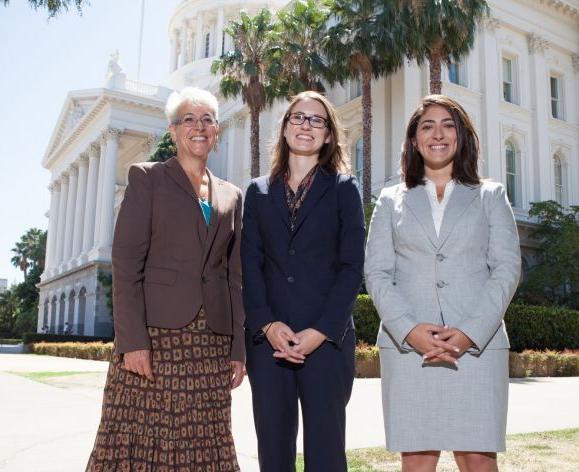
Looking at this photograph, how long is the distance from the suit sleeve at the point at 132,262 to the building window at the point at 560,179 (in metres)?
28.3

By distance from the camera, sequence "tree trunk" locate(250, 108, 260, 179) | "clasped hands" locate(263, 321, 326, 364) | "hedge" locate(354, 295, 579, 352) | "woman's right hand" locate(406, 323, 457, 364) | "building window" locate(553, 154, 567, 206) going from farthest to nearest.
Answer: "building window" locate(553, 154, 567, 206) → "tree trunk" locate(250, 108, 260, 179) → "hedge" locate(354, 295, 579, 352) → "clasped hands" locate(263, 321, 326, 364) → "woman's right hand" locate(406, 323, 457, 364)

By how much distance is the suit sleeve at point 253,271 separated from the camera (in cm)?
311

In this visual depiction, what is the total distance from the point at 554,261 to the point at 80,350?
63.8 feet

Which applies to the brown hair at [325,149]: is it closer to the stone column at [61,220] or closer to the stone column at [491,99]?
the stone column at [491,99]

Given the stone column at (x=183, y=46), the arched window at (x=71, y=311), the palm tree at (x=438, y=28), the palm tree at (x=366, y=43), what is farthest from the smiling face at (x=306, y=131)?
the stone column at (x=183, y=46)

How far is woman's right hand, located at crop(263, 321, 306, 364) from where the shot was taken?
2975 millimetres

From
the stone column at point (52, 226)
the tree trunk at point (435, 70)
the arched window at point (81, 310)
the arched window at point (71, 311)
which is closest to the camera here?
the tree trunk at point (435, 70)

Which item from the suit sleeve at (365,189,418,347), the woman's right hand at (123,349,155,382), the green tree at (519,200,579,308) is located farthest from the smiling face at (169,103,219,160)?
the green tree at (519,200,579,308)

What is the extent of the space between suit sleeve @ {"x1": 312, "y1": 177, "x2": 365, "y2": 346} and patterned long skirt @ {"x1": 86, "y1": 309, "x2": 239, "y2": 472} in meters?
0.66

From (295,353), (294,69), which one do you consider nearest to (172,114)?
(295,353)

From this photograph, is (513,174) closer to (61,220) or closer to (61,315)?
(61,315)

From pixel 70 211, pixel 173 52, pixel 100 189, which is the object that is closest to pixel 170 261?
pixel 100 189

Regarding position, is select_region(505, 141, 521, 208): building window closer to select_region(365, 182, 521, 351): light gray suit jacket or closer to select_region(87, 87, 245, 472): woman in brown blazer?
select_region(365, 182, 521, 351): light gray suit jacket

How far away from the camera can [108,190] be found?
138 feet
